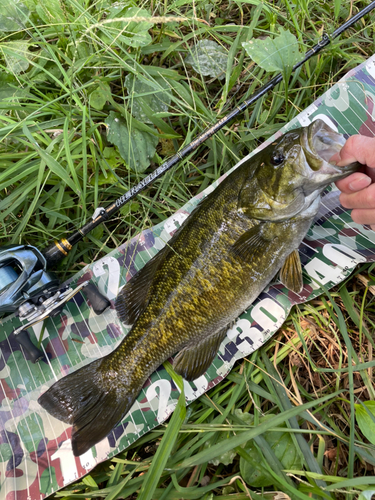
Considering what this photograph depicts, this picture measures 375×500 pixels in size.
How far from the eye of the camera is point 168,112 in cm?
247

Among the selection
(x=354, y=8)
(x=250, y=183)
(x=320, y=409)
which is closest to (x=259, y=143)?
(x=250, y=183)

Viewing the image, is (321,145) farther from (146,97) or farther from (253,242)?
(146,97)

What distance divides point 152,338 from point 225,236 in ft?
2.59

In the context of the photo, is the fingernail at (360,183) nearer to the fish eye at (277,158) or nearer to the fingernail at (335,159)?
the fingernail at (335,159)

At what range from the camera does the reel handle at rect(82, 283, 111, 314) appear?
2.33 meters

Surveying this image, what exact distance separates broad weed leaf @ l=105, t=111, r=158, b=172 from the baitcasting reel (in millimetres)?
930

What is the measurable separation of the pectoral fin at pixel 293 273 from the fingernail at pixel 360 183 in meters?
0.57

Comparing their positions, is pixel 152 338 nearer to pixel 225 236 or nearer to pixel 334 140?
pixel 225 236

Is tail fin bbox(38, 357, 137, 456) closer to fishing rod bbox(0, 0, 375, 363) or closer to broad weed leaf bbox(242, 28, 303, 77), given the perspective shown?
fishing rod bbox(0, 0, 375, 363)

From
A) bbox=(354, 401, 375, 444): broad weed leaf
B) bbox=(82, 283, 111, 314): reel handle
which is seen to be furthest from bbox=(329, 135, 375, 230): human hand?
bbox=(82, 283, 111, 314): reel handle

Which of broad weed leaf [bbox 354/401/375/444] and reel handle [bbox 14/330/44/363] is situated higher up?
reel handle [bbox 14/330/44/363]

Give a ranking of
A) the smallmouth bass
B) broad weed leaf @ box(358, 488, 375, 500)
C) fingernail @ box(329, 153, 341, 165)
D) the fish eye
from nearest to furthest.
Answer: broad weed leaf @ box(358, 488, 375, 500), fingernail @ box(329, 153, 341, 165), the fish eye, the smallmouth bass

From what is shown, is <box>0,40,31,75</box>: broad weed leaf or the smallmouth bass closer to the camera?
the smallmouth bass

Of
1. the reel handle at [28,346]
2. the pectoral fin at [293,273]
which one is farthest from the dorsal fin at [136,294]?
the pectoral fin at [293,273]
